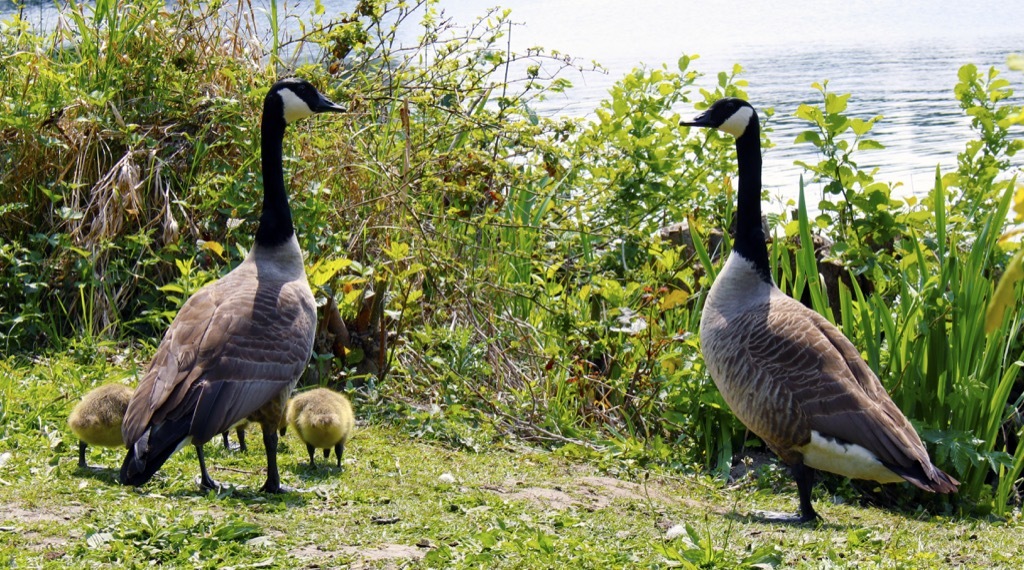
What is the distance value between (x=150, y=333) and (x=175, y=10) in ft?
9.33

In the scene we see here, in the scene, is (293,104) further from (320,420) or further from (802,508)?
(802,508)

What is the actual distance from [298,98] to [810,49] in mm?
18896

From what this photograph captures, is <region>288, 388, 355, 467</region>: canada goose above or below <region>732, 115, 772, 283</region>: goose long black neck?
below

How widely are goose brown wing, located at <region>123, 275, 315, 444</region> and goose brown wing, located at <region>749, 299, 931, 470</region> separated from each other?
8.21 ft

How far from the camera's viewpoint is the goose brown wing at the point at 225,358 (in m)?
4.89

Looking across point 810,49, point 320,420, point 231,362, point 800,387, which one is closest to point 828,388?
point 800,387

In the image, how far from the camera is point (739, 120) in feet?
21.9

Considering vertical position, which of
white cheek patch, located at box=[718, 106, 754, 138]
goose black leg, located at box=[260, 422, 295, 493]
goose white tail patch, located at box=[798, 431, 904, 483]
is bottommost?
goose white tail patch, located at box=[798, 431, 904, 483]

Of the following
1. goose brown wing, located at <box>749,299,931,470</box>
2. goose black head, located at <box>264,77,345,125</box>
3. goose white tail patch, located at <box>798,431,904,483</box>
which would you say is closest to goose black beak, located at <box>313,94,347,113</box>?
A: goose black head, located at <box>264,77,345,125</box>

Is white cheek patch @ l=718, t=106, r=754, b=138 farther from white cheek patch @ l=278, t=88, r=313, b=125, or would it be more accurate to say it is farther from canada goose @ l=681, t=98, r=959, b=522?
white cheek patch @ l=278, t=88, r=313, b=125

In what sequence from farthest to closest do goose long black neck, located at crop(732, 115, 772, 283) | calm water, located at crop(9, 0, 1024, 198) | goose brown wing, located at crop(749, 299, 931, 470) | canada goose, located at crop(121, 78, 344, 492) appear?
calm water, located at crop(9, 0, 1024, 198) < goose long black neck, located at crop(732, 115, 772, 283) < goose brown wing, located at crop(749, 299, 931, 470) < canada goose, located at crop(121, 78, 344, 492)

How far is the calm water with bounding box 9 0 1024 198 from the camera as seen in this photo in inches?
551

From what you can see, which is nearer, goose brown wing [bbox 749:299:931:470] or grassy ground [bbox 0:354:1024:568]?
grassy ground [bbox 0:354:1024:568]

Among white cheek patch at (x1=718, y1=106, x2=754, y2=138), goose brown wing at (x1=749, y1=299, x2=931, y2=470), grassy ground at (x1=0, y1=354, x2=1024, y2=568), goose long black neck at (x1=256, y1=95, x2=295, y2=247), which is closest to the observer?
grassy ground at (x1=0, y1=354, x2=1024, y2=568)
